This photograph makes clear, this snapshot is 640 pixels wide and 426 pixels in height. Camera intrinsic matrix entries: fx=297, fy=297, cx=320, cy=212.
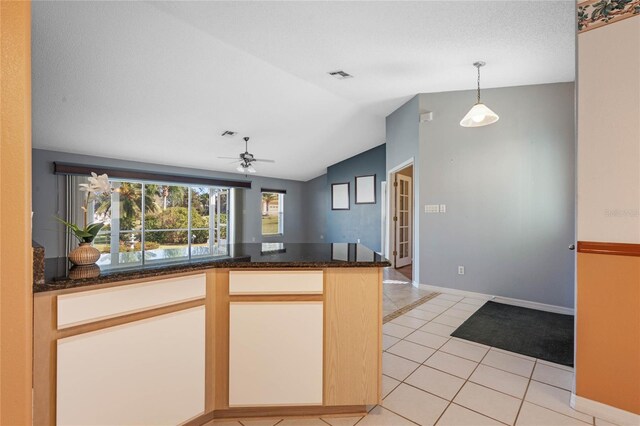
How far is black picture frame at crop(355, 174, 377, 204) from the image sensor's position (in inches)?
298

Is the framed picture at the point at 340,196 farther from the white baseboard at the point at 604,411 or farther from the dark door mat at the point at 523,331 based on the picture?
the white baseboard at the point at 604,411

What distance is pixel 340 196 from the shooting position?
8.31 m

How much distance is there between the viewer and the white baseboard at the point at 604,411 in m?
1.57

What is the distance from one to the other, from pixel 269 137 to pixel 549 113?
4.31 meters

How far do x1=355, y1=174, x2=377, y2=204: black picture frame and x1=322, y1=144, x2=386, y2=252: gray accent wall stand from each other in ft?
0.30

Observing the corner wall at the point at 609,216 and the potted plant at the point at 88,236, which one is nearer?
the potted plant at the point at 88,236

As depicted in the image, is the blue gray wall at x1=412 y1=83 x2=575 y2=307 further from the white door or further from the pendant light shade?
the white door

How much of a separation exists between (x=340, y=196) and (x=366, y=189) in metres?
0.88

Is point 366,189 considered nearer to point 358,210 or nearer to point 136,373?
point 358,210

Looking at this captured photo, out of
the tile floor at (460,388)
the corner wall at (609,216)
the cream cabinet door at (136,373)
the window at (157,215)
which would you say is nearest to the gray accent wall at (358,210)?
the window at (157,215)

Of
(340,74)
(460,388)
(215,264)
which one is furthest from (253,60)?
(460,388)

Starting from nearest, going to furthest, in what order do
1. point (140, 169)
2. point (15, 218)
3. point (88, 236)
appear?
1. point (15, 218)
2. point (88, 236)
3. point (140, 169)

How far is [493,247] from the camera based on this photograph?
12.6ft

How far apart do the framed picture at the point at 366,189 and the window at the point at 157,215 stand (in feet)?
11.5
